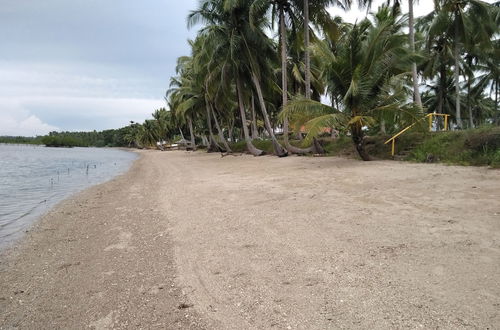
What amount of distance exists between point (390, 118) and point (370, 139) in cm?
366

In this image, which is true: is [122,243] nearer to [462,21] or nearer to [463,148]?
[463,148]

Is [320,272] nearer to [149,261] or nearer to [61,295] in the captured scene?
[149,261]

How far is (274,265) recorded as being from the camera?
3.83 m

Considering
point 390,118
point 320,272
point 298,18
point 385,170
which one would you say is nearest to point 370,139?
point 390,118

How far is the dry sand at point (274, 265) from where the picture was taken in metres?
2.83

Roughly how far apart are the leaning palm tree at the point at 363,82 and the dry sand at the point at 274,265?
20.3 ft

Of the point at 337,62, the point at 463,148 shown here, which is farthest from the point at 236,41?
the point at 463,148

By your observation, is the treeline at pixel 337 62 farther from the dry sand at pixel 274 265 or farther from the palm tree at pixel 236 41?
the dry sand at pixel 274 265

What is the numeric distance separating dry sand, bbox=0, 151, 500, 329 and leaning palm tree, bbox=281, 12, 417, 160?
243 inches

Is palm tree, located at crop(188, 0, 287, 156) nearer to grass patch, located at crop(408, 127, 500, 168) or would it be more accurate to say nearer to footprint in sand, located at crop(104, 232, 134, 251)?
grass patch, located at crop(408, 127, 500, 168)

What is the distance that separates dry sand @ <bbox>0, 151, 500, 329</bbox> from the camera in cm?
283

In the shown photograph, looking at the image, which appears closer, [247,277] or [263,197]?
[247,277]

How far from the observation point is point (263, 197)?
7.70 meters

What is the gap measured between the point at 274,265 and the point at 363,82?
11134 mm
